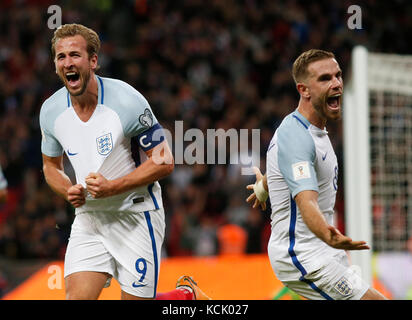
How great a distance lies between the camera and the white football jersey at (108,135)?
12.6 feet

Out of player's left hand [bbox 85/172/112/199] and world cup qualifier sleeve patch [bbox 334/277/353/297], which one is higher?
player's left hand [bbox 85/172/112/199]

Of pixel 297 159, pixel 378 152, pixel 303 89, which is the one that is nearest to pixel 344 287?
pixel 297 159

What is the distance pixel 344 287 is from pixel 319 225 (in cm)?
44

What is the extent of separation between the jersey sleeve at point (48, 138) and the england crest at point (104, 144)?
30cm

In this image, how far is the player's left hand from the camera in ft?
11.8

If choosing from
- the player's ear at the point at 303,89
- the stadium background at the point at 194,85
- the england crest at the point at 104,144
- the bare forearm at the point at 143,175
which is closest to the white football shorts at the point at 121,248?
the bare forearm at the point at 143,175

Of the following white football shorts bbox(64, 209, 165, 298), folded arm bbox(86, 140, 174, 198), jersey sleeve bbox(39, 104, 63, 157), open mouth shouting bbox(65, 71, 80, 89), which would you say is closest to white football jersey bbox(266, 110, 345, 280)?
folded arm bbox(86, 140, 174, 198)

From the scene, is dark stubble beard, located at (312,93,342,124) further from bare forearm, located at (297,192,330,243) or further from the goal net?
the goal net

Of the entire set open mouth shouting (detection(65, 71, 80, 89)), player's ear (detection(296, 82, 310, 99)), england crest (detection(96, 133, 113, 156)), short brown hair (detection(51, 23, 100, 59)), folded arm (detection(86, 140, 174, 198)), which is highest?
short brown hair (detection(51, 23, 100, 59))

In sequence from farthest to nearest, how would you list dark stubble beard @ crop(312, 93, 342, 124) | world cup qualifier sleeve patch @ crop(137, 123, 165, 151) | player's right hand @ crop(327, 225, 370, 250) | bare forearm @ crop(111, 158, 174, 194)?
world cup qualifier sleeve patch @ crop(137, 123, 165, 151), bare forearm @ crop(111, 158, 174, 194), dark stubble beard @ crop(312, 93, 342, 124), player's right hand @ crop(327, 225, 370, 250)

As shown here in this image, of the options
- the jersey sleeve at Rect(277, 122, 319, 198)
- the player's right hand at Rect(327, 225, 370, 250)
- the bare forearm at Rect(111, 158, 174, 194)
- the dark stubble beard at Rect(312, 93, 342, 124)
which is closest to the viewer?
the player's right hand at Rect(327, 225, 370, 250)

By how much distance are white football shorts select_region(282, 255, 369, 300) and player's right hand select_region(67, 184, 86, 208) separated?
122 cm

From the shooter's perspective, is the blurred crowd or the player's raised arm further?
the blurred crowd

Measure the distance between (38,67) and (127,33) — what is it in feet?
4.66
